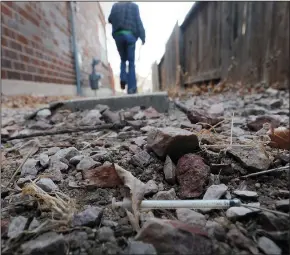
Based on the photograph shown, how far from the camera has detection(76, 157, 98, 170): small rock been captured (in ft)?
2.11

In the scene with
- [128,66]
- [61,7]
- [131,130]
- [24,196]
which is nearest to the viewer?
[24,196]

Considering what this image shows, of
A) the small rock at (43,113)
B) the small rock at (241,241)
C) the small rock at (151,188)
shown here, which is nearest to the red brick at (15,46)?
the small rock at (43,113)

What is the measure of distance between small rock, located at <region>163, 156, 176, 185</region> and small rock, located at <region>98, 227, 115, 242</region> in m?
0.21

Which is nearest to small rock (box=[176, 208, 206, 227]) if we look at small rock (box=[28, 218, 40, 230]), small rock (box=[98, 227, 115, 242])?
small rock (box=[98, 227, 115, 242])

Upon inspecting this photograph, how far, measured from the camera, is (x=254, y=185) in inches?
21.2

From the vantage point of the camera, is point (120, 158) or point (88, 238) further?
point (120, 158)

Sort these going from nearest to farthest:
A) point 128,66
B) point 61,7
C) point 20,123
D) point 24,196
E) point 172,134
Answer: point 24,196 → point 172,134 → point 20,123 → point 128,66 → point 61,7

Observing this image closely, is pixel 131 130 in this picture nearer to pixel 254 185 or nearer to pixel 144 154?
pixel 144 154

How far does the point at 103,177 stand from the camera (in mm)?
577

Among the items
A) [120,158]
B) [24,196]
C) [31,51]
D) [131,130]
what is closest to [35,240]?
[24,196]

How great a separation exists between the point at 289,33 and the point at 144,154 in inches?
83.7

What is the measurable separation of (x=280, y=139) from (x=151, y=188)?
1.23ft

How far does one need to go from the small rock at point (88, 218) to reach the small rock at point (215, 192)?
20 cm

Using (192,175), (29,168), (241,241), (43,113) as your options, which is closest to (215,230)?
(241,241)
